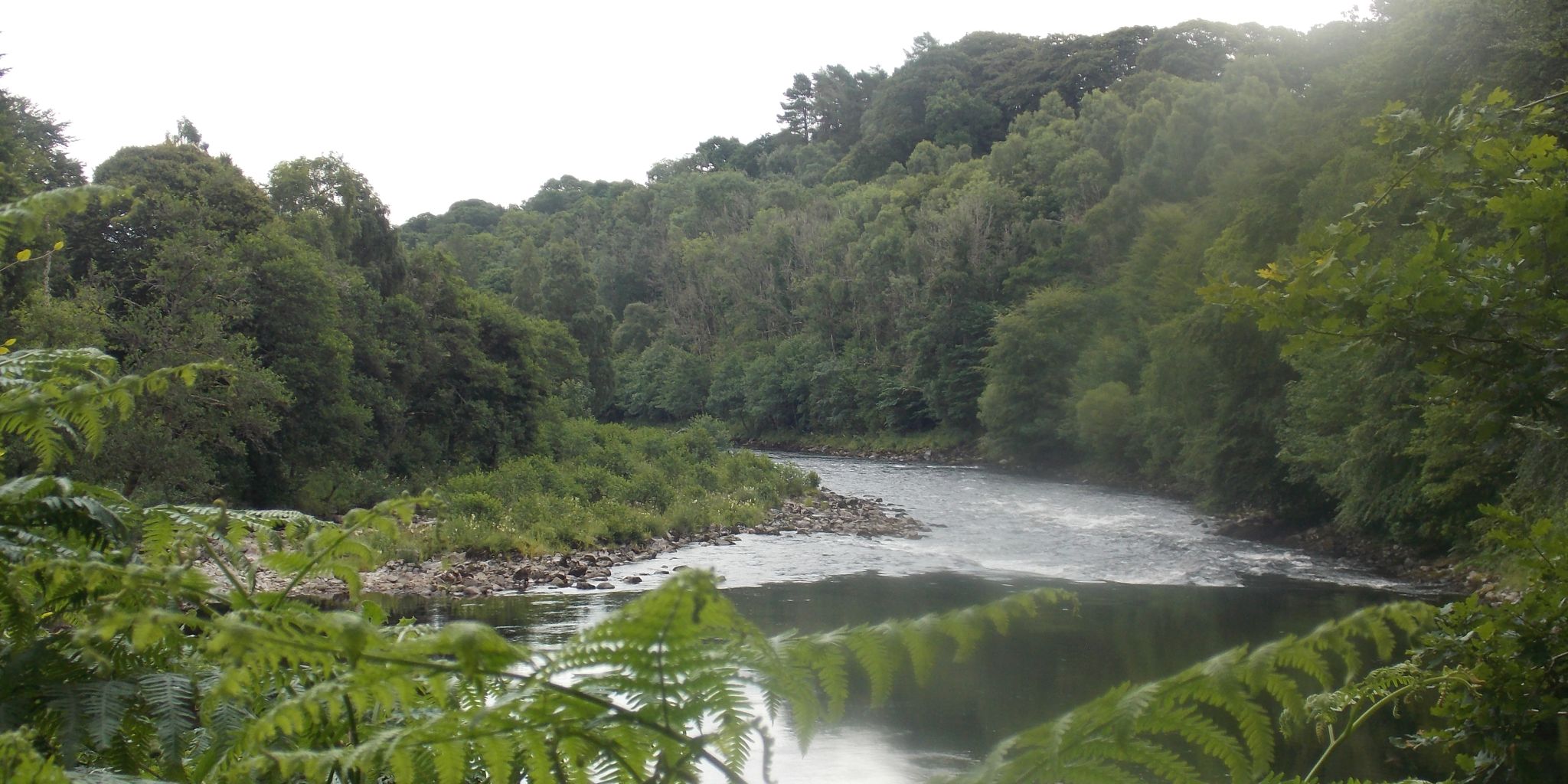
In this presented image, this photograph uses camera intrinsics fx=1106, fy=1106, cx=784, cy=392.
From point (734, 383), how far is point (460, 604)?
156 ft

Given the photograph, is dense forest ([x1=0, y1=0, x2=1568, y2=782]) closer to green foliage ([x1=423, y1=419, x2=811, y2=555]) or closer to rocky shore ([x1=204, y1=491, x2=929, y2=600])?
green foliage ([x1=423, y1=419, x2=811, y2=555])

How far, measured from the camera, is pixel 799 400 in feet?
195

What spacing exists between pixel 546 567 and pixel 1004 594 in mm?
7961

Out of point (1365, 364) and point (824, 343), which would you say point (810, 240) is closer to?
point (824, 343)

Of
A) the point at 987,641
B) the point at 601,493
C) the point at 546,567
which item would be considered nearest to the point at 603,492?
the point at 601,493

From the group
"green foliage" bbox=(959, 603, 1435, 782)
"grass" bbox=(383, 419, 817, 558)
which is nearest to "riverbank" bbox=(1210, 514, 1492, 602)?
"grass" bbox=(383, 419, 817, 558)

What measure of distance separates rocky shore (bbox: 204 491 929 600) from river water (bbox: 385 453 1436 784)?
1.90 feet

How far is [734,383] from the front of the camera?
2488 inches

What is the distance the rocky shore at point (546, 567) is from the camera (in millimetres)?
16938

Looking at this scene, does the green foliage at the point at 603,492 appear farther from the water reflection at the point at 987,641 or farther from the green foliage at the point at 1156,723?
the green foliage at the point at 1156,723

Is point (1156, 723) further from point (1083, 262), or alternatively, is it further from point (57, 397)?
point (1083, 262)

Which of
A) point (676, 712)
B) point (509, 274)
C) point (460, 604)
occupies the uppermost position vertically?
point (509, 274)

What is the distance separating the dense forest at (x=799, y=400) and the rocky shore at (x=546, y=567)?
728mm

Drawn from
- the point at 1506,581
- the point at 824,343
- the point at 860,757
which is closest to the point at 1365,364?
the point at 1506,581
